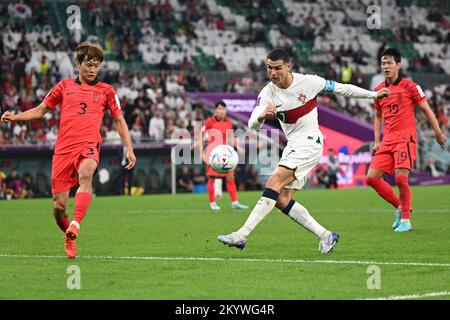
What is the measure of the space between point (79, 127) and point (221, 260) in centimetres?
232

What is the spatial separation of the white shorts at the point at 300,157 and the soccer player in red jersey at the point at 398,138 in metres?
3.60

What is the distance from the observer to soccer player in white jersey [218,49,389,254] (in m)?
10.6

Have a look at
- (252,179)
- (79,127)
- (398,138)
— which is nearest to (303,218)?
(79,127)

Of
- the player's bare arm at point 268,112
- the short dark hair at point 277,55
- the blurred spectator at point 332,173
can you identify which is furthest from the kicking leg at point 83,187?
the blurred spectator at point 332,173

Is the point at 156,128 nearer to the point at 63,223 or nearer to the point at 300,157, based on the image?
the point at 63,223

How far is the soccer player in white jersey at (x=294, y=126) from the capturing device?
10.6m

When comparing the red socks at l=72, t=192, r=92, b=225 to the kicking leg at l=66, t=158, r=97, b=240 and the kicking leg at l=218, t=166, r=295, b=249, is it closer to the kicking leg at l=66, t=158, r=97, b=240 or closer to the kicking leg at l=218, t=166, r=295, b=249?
the kicking leg at l=66, t=158, r=97, b=240

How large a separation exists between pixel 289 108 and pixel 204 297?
3960mm

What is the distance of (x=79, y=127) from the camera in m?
10.7

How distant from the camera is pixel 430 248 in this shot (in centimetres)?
1112

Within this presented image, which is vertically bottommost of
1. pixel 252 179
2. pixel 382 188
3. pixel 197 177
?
pixel 252 179

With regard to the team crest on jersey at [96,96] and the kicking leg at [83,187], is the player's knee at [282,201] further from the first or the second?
the team crest on jersey at [96,96]

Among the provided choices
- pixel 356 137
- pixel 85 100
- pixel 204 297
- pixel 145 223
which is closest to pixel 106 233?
pixel 145 223

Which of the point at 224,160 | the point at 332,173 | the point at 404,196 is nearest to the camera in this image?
the point at 404,196
